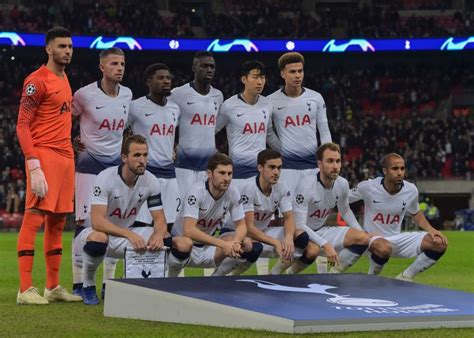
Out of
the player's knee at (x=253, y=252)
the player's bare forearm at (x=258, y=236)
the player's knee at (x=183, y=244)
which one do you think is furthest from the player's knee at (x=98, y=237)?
the player's bare forearm at (x=258, y=236)

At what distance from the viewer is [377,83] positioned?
3916cm

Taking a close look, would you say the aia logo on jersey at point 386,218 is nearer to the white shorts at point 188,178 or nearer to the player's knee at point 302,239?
the player's knee at point 302,239

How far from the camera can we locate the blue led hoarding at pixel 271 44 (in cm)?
3469

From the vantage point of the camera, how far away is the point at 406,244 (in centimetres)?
963

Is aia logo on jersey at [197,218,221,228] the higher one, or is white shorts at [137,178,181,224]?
white shorts at [137,178,181,224]

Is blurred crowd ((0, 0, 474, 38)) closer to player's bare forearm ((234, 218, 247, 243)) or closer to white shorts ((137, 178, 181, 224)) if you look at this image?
white shorts ((137, 178, 181, 224))

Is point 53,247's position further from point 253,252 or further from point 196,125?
point 196,125

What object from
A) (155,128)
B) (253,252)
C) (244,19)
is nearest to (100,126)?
(155,128)

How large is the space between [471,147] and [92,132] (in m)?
27.2

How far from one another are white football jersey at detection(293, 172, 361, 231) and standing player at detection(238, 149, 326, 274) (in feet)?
0.69

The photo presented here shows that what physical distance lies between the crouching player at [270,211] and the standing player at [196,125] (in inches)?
27.6

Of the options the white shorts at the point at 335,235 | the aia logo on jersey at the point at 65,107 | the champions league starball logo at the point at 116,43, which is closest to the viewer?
the aia logo on jersey at the point at 65,107

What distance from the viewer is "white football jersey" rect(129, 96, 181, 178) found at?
9633 millimetres

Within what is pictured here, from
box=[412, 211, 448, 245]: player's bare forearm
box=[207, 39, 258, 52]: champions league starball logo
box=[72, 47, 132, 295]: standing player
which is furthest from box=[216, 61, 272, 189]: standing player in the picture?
box=[207, 39, 258, 52]: champions league starball logo
